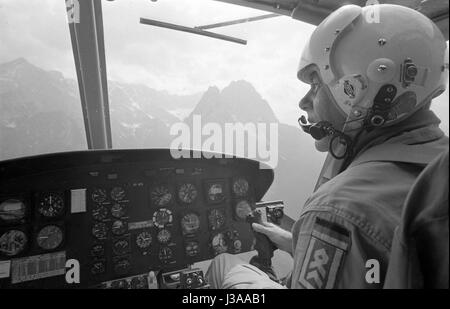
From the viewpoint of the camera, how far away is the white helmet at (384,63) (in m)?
0.95

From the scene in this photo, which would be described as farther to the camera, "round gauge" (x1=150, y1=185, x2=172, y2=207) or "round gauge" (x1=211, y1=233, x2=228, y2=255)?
"round gauge" (x1=211, y1=233, x2=228, y2=255)

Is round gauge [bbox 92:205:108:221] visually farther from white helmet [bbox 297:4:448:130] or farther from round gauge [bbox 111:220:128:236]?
white helmet [bbox 297:4:448:130]

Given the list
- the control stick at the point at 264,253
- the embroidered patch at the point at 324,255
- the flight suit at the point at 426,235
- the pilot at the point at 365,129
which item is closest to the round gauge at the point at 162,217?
the control stick at the point at 264,253

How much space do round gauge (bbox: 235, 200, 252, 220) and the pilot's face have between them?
1247mm

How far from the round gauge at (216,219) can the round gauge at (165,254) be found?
14.6 inches

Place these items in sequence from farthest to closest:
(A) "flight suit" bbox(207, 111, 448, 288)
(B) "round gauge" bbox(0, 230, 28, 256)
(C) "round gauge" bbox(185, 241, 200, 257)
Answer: (C) "round gauge" bbox(185, 241, 200, 257) → (B) "round gauge" bbox(0, 230, 28, 256) → (A) "flight suit" bbox(207, 111, 448, 288)

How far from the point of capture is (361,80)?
98 cm

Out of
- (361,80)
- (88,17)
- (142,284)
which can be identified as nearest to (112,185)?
(142,284)

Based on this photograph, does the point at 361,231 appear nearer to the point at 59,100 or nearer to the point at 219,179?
the point at 219,179

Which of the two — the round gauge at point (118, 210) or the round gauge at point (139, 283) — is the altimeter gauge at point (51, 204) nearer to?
the round gauge at point (118, 210)

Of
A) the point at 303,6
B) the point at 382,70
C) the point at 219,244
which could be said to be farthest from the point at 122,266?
the point at 303,6

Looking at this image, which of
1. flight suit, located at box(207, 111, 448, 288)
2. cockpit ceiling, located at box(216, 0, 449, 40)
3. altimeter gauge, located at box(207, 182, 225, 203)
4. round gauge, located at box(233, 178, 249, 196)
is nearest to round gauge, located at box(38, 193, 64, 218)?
altimeter gauge, located at box(207, 182, 225, 203)

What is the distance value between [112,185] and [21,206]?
1.76ft

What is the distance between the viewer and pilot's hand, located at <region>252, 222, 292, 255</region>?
1752 mm
